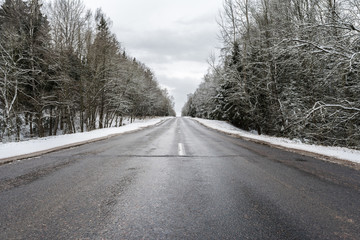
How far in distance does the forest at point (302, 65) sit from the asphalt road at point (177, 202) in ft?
17.3

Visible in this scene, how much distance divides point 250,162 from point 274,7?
43.2 ft

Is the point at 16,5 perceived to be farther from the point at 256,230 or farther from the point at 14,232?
the point at 256,230

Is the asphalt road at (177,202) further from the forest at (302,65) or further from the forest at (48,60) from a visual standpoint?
the forest at (48,60)

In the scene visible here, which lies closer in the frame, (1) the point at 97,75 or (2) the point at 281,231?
(2) the point at 281,231

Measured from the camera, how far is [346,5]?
7.30 m

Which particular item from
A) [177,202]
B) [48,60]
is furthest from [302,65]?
[48,60]

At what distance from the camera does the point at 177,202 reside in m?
2.56

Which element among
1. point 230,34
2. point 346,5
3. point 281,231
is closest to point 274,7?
point 230,34

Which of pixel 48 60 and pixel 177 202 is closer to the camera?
pixel 177 202

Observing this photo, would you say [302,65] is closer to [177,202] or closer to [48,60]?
[177,202]

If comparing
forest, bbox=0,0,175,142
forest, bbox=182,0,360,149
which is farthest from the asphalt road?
forest, bbox=0,0,175,142

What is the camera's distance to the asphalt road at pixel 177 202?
1.88 meters

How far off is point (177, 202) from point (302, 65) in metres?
13.0

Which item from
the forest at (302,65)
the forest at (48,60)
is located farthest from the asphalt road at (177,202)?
the forest at (48,60)
